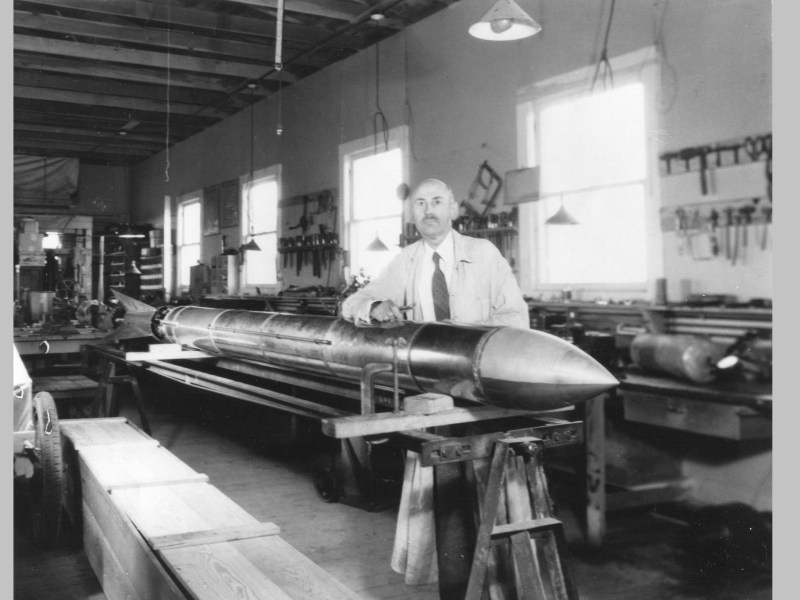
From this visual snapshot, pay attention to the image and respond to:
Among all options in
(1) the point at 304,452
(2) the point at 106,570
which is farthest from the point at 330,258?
(2) the point at 106,570

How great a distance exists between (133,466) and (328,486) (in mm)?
1302

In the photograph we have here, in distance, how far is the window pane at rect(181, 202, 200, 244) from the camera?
1244cm

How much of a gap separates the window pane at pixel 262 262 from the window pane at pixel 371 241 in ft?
6.87

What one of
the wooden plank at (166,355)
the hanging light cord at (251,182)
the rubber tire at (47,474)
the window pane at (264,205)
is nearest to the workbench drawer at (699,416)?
the wooden plank at (166,355)

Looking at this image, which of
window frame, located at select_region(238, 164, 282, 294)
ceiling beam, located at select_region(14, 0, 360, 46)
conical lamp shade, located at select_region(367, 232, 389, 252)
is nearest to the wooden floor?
conical lamp shade, located at select_region(367, 232, 389, 252)

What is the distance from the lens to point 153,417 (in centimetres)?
684

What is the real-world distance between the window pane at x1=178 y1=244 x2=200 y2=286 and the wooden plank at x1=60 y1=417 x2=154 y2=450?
27.6 ft

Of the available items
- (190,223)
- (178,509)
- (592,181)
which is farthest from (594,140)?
(190,223)

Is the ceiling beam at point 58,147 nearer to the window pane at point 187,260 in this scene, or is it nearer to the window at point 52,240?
the window pane at point 187,260

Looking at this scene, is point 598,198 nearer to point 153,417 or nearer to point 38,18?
point 153,417

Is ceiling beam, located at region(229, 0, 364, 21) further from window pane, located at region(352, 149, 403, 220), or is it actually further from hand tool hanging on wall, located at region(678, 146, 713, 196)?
hand tool hanging on wall, located at region(678, 146, 713, 196)

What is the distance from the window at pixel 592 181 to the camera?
4.86 meters

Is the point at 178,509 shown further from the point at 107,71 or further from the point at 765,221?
the point at 107,71

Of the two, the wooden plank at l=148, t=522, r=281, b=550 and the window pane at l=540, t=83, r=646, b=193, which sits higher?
the window pane at l=540, t=83, r=646, b=193
